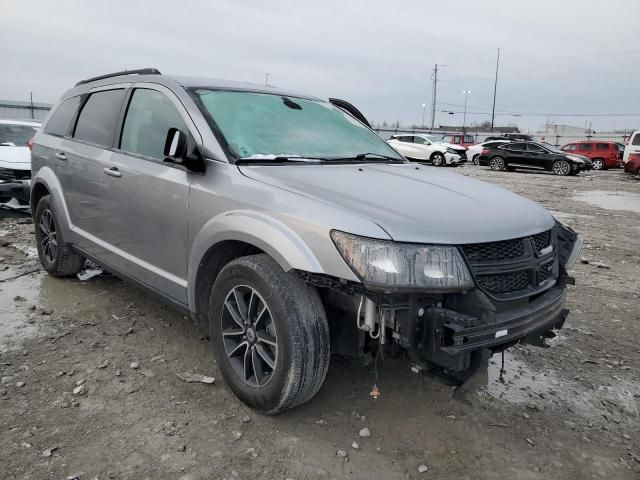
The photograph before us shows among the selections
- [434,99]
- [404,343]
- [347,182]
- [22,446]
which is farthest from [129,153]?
[434,99]

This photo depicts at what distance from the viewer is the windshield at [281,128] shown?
9.86 feet

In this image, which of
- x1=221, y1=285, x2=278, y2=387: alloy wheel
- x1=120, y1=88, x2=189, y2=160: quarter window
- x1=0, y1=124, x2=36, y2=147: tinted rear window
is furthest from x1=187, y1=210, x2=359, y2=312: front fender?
x1=0, y1=124, x2=36, y2=147: tinted rear window

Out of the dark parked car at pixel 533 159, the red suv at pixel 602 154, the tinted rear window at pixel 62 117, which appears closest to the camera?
the tinted rear window at pixel 62 117

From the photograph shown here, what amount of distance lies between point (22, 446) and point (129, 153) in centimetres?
193

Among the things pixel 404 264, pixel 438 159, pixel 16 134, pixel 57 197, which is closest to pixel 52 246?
pixel 57 197

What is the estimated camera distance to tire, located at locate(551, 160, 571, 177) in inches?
858

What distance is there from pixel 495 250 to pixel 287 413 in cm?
136

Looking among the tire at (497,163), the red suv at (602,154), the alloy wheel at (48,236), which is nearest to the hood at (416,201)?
the alloy wheel at (48,236)

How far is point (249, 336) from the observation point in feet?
8.77

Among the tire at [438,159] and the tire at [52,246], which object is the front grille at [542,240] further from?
the tire at [438,159]

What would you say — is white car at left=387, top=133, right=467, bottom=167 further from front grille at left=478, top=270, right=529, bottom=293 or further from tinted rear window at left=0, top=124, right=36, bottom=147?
front grille at left=478, top=270, right=529, bottom=293

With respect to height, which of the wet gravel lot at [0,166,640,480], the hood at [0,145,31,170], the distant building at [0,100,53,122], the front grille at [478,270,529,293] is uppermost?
the distant building at [0,100,53,122]

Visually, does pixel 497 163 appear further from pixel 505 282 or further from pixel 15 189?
pixel 505 282

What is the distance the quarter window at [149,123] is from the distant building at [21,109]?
1034 inches
